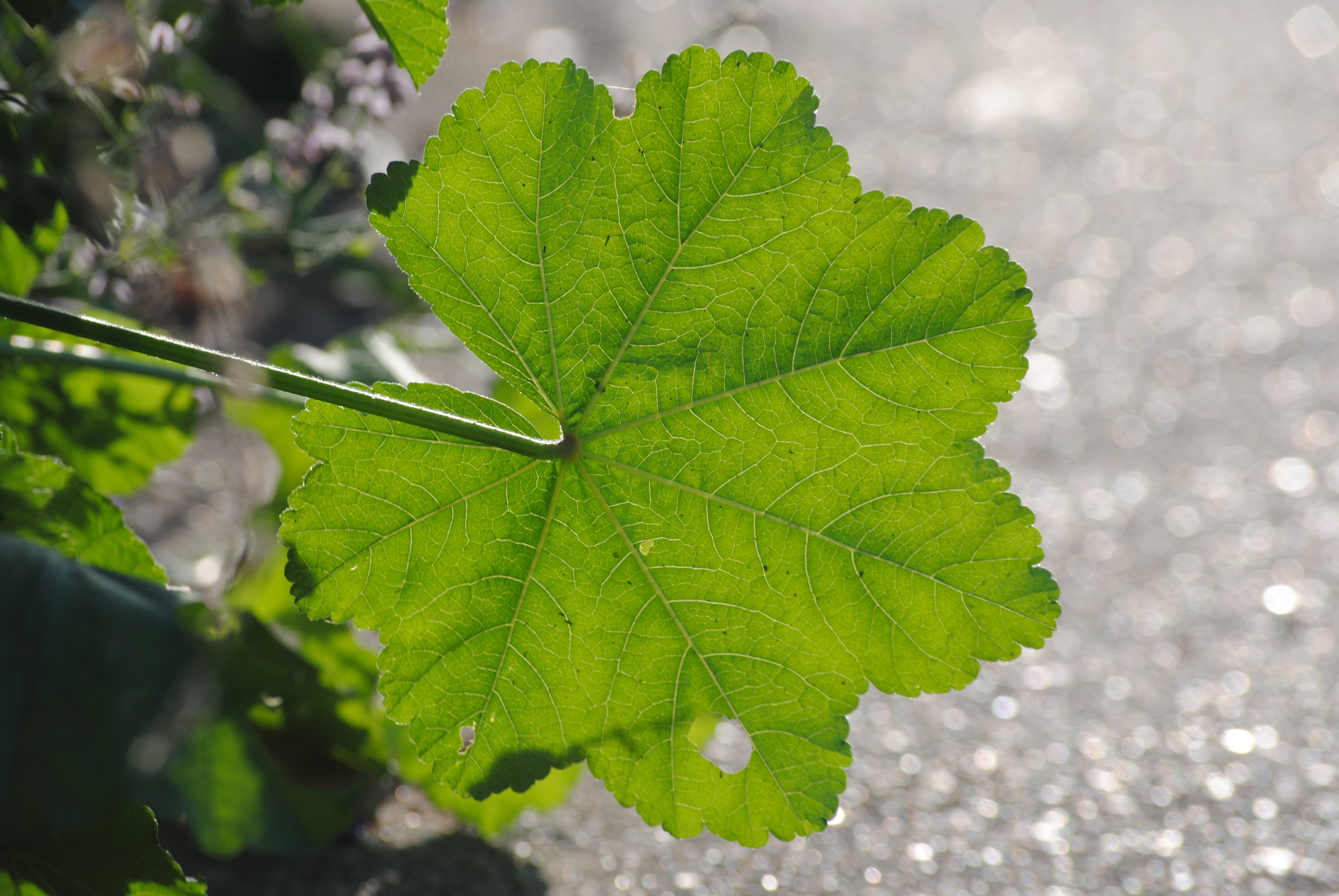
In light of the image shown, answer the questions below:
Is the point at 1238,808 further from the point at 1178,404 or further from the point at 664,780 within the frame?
the point at 1178,404

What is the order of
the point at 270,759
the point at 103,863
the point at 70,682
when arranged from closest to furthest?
the point at 70,682 → the point at 103,863 → the point at 270,759

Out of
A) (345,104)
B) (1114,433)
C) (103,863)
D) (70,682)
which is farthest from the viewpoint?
(1114,433)

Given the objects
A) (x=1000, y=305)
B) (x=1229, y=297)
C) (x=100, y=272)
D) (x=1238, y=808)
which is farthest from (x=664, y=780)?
(x=1229, y=297)

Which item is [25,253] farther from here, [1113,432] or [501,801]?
[1113,432]

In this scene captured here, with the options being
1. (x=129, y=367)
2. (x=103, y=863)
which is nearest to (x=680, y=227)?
(x=129, y=367)

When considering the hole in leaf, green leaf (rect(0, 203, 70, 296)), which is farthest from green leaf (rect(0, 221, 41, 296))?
the hole in leaf

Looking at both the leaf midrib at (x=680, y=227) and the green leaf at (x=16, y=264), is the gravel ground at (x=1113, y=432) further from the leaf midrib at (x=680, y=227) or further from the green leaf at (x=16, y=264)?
the green leaf at (x=16, y=264)

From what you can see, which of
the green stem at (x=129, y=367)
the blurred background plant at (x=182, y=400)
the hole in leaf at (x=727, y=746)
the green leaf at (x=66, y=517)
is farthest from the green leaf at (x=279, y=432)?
the hole in leaf at (x=727, y=746)

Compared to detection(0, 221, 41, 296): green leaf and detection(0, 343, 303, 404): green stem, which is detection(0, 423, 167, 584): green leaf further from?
detection(0, 221, 41, 296): green leaf
